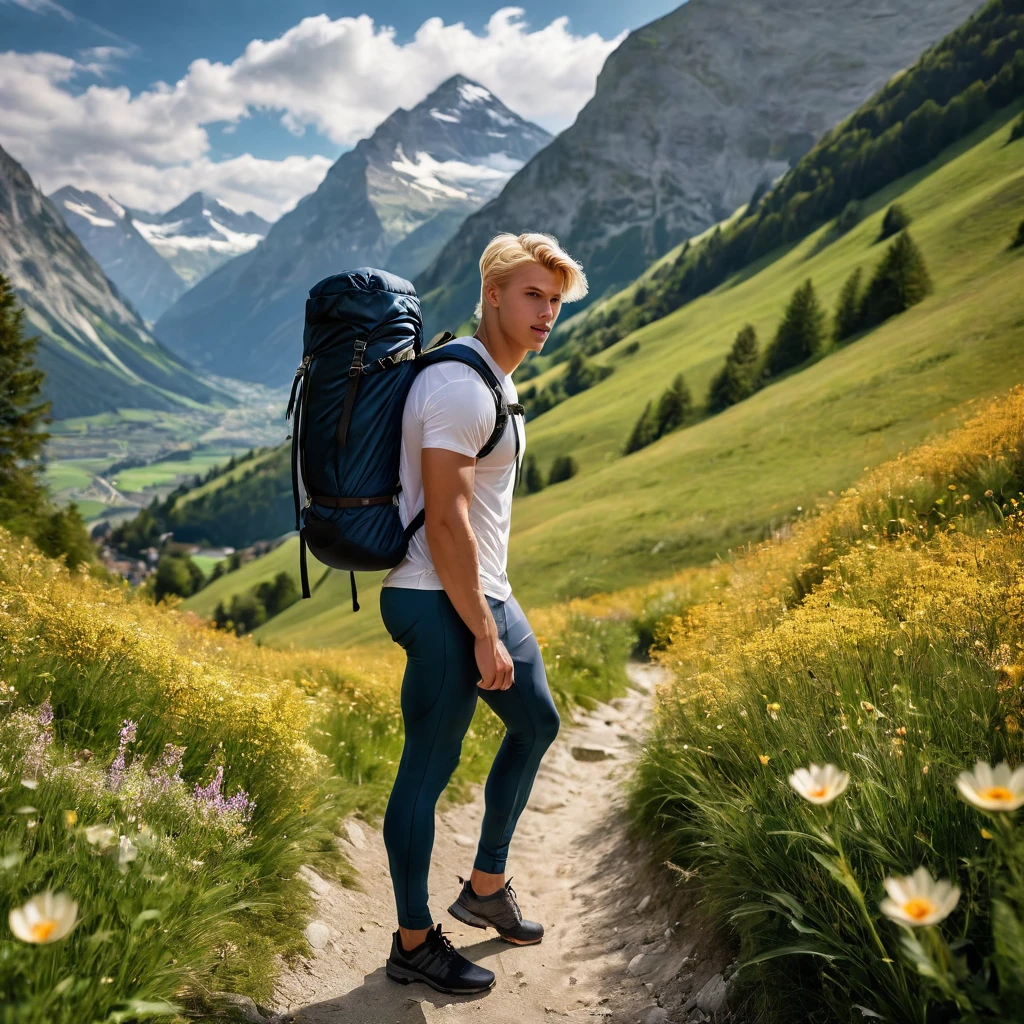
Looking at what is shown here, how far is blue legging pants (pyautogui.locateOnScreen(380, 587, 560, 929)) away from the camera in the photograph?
11.6ft

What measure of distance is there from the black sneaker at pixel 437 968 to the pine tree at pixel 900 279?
59.5 metres

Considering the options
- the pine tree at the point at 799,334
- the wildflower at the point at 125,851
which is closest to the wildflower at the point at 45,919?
the wildflower at the point at 125,851

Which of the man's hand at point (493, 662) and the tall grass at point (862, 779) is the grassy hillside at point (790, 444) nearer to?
the tall grass at point (862, 779)

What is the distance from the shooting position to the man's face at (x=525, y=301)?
372cm

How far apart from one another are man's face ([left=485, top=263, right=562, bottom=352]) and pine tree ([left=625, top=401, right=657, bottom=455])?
69.9 m

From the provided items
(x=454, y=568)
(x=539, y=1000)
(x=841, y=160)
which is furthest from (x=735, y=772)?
(x=841, y=160)

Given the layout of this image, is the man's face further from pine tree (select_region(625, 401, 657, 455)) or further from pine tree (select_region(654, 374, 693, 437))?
pine tree (select_region(625, 401, 657, 455))

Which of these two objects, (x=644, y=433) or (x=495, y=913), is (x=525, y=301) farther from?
(x=644, y=433)

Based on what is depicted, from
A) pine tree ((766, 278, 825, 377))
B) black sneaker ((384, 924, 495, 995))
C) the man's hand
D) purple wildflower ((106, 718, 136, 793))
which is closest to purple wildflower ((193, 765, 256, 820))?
Result: purple wildflower ((106, 718, 136, 793))

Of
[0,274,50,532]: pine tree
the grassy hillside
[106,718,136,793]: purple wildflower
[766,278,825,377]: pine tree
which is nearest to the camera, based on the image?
[106,718,136,793]: purple wildflower

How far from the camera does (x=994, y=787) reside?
1.71 meters

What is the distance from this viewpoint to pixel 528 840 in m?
6.59

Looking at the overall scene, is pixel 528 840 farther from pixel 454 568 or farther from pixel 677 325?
pixel 677 325

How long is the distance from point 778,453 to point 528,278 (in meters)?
34.6
